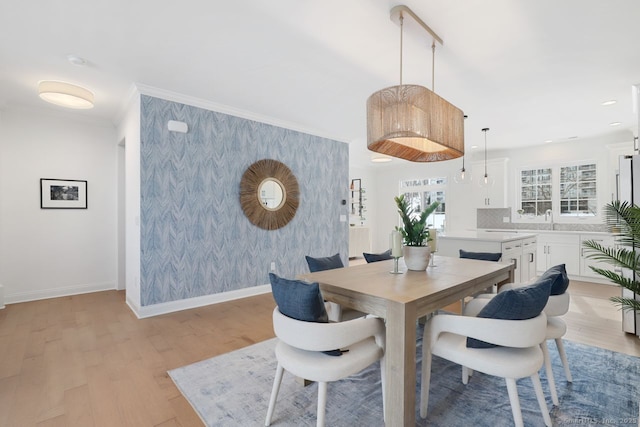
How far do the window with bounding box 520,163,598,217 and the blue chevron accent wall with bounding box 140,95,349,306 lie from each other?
14.7ft

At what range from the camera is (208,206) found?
392 centimetres

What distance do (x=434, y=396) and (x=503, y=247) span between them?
2556mm

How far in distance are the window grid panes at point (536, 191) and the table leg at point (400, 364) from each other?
6.03 m

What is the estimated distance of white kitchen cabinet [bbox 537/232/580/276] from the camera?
5301 mm

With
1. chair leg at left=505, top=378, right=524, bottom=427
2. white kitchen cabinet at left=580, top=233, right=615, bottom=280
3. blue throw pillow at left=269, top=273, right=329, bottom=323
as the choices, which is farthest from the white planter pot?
white kitchen cabinet at left=580, top=233, right=615, bottom=280

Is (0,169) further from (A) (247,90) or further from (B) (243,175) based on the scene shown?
(A) (247,90)

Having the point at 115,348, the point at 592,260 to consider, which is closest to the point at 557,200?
the point at 592,260

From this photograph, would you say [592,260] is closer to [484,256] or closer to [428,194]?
[484,256]

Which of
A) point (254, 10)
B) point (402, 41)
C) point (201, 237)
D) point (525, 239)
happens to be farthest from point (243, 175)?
point (525, 239)

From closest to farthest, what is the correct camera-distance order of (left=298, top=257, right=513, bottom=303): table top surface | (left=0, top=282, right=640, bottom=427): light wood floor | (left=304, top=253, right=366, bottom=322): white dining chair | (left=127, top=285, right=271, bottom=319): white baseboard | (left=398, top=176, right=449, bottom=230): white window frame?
(left=298, top=257, right=513, bottom=303): table top surface < (left=0, top=282, right=640, bottom=427): light wood floor < (left=304, top=253, right=366, bottom=322): white dining chair < (left=127, top=285, right=271, bottom=319): white baseboard < (left=398, top=176, right=449, bottom=230): white window frame

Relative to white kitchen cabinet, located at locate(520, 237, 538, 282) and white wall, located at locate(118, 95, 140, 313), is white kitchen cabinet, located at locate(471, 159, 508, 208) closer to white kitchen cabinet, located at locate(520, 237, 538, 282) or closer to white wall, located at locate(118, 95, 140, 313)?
white kitchen cabinet, located at locate(520, 237, 538, 282)

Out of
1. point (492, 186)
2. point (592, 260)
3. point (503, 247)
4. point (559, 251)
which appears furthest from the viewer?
point (492, 186)

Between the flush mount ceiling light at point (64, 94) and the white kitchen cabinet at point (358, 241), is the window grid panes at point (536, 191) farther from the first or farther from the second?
the flush mount ceiling light at point (64, 94)

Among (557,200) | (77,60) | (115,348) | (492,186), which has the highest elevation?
(77,60)
